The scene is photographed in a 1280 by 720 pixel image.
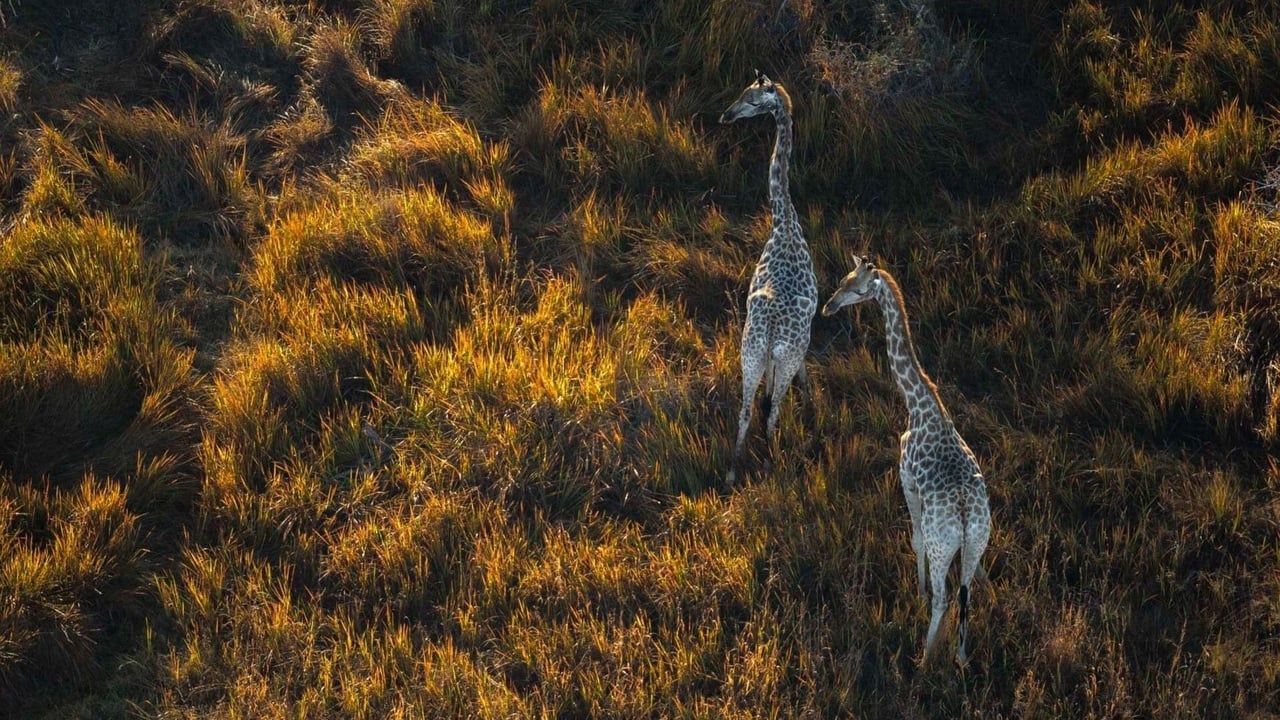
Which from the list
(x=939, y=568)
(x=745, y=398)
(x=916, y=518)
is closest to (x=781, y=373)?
(x=745, y=398)

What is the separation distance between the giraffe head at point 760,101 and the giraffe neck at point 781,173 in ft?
0.15

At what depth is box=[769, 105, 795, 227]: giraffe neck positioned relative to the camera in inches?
291

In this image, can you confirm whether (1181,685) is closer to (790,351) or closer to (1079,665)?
(1079,665)

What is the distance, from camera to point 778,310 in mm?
6828

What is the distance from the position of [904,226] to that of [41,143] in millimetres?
6349

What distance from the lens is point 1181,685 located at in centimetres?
585

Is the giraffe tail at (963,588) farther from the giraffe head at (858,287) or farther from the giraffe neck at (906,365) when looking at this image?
the giraffe head at (858,287)

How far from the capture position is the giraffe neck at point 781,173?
24.2 feet

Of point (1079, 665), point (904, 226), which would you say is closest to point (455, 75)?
point (904, 226)

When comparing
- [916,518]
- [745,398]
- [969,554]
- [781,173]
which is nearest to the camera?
[969,554]

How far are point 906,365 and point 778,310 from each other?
3.33ft

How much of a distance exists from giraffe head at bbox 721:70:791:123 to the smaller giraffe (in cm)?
201

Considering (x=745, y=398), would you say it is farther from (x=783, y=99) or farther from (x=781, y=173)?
(x=783, y=99)

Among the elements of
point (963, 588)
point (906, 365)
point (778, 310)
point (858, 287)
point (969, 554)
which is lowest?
point (963, 588)
